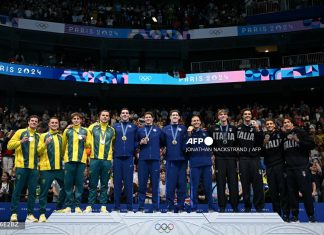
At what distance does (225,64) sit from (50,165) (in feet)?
65.8

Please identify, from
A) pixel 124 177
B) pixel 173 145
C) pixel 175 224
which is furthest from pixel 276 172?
pixel 124 177

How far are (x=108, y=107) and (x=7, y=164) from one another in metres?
14.2

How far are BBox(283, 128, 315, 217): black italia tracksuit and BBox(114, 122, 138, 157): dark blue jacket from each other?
10.9 ft

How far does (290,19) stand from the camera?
25656 mm

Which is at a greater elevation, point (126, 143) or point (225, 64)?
point (225, 64)

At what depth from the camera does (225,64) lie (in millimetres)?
27125

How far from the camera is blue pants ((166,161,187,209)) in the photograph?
343 inches

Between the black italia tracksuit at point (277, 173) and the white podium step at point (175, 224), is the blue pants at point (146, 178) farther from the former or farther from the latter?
the black italia tracksuit at point (277, 173)

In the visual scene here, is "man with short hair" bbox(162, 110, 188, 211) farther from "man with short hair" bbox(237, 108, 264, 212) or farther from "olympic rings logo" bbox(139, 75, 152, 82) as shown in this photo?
"olympic rings logo" bbox(139, 75, 152, 82)

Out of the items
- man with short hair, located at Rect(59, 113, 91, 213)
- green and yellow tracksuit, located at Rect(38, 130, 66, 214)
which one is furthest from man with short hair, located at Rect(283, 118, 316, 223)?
green and yellow tracksuit, located at Rect(38, 130, 66, 214)

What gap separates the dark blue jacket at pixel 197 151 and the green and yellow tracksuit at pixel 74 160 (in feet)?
7.09

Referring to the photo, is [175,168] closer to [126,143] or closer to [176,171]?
[176,171]

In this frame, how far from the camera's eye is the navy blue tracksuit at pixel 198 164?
342 inches

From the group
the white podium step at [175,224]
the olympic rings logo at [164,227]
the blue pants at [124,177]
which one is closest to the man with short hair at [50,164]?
the white podium step at [175,224]
